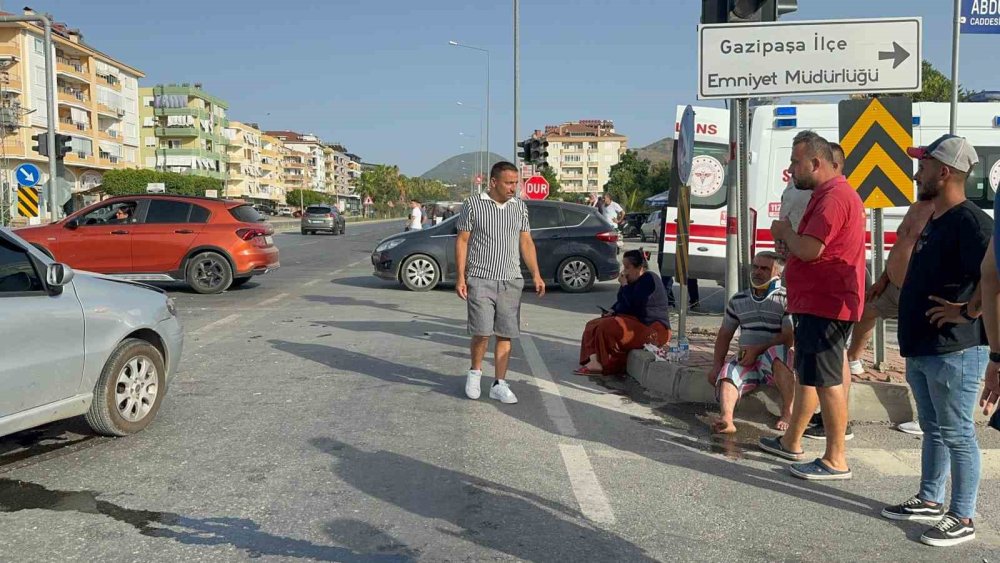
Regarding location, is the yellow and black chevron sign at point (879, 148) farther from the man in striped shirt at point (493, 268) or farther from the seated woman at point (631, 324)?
the man in striped shirt at point (493, 268)

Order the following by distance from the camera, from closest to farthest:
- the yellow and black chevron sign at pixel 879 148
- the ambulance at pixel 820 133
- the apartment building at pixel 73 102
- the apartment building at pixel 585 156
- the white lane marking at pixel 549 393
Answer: the white lane marking at pixel 549 393
the yellow and black chevron sign at pixel 879 148
the ambulance at pixel 820 133
the apartment building at pixel 73 102
the apartment building at pixel 585 156

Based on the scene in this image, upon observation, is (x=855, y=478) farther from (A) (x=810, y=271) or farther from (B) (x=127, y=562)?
(B) (x=127, y=562)

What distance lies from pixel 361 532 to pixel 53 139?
24349mm

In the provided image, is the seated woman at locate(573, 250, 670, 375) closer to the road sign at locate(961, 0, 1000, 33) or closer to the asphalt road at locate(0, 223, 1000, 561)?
the asphalt road at locate(0, 223, 1000, 561)

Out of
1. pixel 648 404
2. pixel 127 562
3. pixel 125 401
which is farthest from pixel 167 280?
pixel 127 562

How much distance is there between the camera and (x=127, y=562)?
134 inches

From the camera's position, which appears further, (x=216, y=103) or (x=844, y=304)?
(x=216, y=103)

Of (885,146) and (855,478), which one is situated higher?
(885,146)

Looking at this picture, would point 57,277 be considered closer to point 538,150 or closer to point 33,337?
point 33,337

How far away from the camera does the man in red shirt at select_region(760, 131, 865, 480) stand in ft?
14.7

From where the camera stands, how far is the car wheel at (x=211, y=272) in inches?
549

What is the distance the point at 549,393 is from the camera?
268 inches

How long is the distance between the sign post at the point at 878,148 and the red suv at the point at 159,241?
10305mm

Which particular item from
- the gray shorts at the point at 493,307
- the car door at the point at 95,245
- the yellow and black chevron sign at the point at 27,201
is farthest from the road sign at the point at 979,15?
the yellow and black chevron sign at the point at 27,201
